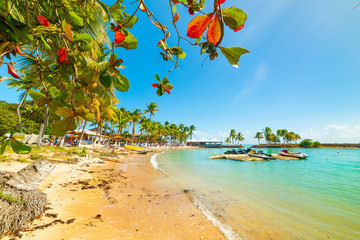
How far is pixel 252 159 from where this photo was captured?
59.8 ft

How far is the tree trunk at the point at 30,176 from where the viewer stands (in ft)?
7.74

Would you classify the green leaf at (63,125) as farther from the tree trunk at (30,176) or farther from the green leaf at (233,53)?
the tree trunk at (30,176)

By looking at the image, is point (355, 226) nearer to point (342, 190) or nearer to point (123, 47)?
point (342, 190)

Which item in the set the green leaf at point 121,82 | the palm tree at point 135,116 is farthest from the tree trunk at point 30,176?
the palm tree at point 135,116

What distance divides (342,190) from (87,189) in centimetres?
1107

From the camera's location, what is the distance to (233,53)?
0.43 m

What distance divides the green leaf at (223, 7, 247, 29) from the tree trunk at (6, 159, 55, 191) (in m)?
3.57

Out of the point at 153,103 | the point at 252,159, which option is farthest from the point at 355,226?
the point at 153,103

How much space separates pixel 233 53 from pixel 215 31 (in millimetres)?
84

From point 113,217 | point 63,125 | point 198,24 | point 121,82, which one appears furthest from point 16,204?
point 198,24

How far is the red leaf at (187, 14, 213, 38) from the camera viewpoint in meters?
0.40

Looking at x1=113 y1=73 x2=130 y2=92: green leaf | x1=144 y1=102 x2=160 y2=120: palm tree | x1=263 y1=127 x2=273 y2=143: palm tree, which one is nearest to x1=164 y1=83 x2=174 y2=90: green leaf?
x1=113 y1=73 x2=130 y2=92: green leaf

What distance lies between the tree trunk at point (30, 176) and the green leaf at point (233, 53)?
11.6 feet

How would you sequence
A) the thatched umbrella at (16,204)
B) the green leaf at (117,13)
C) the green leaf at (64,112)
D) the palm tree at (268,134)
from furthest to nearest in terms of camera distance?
the palm tree at (268,134) < the thatched umbrella at (16,204) < the green leaf at (117,13) < the green leaf at (64,112)
